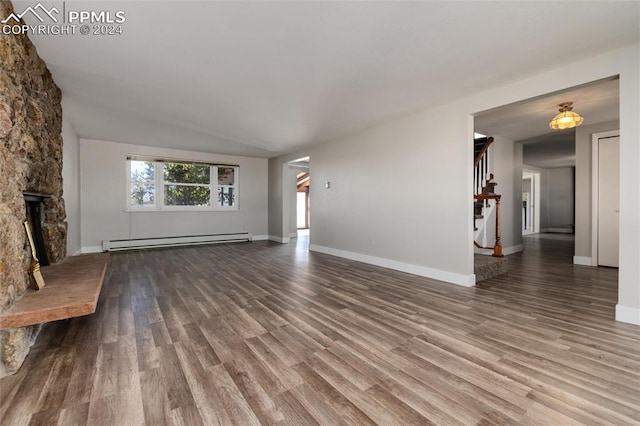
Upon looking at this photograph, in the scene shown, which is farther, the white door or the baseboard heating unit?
the baseboard heating unit

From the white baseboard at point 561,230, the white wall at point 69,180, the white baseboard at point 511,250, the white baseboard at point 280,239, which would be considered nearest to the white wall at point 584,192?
the white baseboard at point 511,250

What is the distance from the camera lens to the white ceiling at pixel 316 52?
194cm

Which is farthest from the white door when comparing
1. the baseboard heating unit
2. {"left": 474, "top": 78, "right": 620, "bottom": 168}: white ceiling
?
the baseboard heating unit

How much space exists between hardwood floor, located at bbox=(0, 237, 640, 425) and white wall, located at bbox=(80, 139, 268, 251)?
12.1ft

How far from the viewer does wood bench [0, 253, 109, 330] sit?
1601mm

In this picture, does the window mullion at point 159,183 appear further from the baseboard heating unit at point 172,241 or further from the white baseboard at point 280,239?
the white baseboard at point 280,239

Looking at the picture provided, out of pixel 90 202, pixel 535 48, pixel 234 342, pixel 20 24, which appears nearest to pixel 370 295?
pixel 234 342

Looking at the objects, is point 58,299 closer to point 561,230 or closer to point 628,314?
point 628,314

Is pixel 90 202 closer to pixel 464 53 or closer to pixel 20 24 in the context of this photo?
pixel 20 24

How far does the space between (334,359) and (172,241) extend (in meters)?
6.26

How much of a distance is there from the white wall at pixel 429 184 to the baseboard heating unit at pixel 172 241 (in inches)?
107

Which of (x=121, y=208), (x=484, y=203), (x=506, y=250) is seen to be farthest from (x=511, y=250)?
(x=121, y=208)

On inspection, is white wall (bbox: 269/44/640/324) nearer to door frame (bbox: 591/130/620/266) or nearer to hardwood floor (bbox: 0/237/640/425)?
hardwood floor (bbox: 0/237/640/425)

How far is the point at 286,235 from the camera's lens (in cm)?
785
